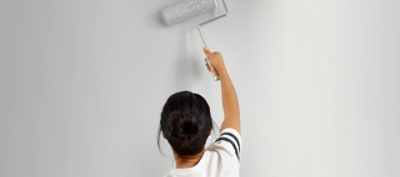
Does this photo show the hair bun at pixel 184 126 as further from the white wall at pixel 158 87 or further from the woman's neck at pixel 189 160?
the white wall at pixel 158 87

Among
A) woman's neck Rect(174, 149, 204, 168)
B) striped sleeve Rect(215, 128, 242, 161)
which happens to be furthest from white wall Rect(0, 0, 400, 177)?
woman's neck Rect(174, 149, 204, 168)

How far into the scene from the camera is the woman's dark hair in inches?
30.2

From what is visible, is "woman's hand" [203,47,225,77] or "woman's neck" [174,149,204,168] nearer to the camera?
"woman's neck" [174,149,204,168]

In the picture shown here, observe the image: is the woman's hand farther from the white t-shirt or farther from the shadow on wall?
the white t-shirt

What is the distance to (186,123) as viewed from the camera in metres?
0.77

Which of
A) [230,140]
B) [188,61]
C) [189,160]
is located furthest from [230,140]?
[188,61]

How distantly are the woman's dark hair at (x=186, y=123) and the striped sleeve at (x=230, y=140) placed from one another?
0.09 m

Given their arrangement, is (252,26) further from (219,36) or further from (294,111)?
(294,111)

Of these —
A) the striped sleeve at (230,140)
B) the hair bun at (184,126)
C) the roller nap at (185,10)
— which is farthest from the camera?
the roller nap at (185,10)

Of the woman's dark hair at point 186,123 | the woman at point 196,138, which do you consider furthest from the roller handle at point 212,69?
the woman's dark hair at point 186,123

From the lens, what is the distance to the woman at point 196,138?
0.77 m

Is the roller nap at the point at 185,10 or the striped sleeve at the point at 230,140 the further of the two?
the roller nap at the point at 185,10

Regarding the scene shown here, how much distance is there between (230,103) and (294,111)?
19 cm

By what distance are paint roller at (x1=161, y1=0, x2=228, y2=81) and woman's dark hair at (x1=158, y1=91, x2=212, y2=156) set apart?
0.24 meters
